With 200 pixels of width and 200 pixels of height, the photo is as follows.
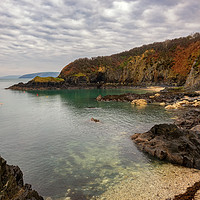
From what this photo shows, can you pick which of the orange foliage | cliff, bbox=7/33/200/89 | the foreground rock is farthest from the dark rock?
the orange foliage

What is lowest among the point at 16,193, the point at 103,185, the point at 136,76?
the point at 103,185

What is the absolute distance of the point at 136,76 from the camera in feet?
530

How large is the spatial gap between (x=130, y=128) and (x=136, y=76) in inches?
5246

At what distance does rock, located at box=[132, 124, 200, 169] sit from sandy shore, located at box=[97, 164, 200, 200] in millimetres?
1131

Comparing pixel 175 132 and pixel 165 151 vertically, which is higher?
pixel 175 132

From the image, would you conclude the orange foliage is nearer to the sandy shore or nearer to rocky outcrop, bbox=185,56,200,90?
rocky outcrop, bbox=185,56,200,90

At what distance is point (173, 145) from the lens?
824 inches

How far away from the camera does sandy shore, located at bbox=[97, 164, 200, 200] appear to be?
14.2 meters

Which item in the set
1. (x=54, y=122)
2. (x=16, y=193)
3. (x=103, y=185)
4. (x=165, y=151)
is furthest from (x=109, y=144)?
(x=54, y=122)

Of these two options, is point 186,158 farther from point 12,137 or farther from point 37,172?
point 12,137

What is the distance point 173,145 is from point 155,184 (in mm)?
6844

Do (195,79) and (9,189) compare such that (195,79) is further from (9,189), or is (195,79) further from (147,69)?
(9,189)

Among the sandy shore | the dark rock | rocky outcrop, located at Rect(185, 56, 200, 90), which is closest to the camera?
the dark rock

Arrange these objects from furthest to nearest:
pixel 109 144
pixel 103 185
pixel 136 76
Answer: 1. pixel 136 76
2. pixel 109 144
3. pixel 103 185
